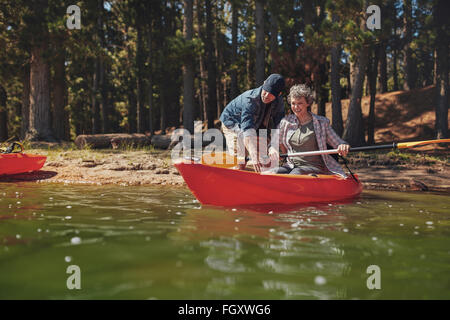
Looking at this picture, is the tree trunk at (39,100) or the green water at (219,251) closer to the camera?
the green water at (219,251)

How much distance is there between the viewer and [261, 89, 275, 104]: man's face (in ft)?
16.7

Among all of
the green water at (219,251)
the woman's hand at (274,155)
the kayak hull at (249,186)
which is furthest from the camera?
the woman's hand at (274,155)

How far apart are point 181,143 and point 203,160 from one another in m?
7.87

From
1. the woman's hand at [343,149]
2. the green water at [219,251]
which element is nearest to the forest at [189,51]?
the woman's hand at [343,149]

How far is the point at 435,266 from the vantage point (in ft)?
8.77

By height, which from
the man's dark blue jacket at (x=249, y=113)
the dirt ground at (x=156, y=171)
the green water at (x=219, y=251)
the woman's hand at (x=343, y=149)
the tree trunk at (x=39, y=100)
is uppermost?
the tree trunk at (x=39, y=100)

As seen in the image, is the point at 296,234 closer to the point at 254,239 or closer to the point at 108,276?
the point at 254,239

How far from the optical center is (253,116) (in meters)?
5.28

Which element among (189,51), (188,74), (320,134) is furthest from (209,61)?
(320,134)

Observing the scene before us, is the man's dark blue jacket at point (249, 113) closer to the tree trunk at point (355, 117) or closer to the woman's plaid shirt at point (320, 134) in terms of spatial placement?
the woman's plaid shirt at point (320, 134)

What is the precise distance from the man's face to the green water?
157 cm

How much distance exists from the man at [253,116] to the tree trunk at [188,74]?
9.56m

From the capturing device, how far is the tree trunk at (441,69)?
53.7 ft

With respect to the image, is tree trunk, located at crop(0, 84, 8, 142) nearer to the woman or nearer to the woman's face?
the woman
